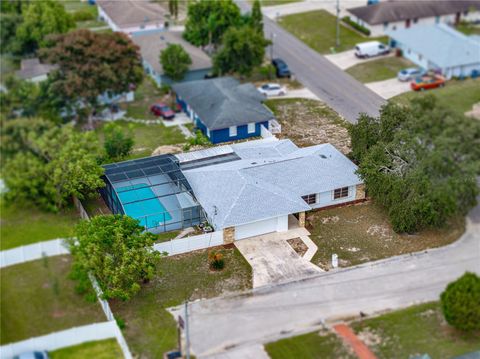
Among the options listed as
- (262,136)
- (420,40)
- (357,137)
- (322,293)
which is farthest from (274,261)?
(420,40)

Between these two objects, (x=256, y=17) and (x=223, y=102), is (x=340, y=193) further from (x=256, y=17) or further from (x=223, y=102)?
(x=256, y=17)

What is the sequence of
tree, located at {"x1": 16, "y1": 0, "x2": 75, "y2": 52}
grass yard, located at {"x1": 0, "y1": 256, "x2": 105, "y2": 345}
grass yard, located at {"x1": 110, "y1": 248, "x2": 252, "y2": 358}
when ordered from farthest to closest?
tree, located at {"x1": 16, "y1": 0, "x2": 75, "y2": 52}
grass yard, located at {"x1": 110, "y1": 248, "x2": 252, "y2": 358}
grass yard, located at {"x1": 0, "y1": 256, "x2": 105, "y2": 345}

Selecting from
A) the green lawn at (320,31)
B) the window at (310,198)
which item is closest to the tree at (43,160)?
the window at (310,198)

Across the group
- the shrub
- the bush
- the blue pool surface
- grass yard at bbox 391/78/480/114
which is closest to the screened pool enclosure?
the blue pool surface

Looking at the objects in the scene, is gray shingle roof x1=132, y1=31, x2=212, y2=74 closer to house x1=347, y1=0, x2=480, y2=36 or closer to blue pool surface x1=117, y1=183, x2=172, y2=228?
house x1=347, y1=0, x2=480, y2=36

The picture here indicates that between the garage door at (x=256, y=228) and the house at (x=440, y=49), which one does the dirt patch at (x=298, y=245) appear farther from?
the house at (x=440, y=49)

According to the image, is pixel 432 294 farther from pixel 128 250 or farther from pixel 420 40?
pixel 420 40
